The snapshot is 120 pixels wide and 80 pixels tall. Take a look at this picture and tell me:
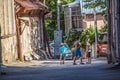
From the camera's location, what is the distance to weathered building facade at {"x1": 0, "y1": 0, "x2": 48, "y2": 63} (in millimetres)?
31875

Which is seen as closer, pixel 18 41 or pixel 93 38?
pixel 18 41

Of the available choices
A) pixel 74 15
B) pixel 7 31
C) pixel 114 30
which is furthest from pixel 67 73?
pixel 74 15

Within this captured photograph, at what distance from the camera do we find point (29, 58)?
3709 centimetres

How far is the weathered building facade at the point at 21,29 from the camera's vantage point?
31875mm

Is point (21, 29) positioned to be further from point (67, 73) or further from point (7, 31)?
point (67, 73)

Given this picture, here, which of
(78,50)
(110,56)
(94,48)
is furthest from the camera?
(94,48)

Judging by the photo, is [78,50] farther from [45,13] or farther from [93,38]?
[93,38]

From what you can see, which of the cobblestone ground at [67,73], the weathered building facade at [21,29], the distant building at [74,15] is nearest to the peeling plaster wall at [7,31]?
the weathered building facade at [21,29]

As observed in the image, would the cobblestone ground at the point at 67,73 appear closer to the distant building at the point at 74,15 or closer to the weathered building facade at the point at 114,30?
the weathered building facade at the point at 114,30

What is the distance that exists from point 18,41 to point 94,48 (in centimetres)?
1205

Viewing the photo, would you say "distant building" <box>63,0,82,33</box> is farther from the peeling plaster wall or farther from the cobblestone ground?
the cobblestone ground

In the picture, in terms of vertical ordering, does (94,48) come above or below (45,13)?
below

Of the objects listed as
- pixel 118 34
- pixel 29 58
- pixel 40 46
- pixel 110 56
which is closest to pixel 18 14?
pixel 29 58

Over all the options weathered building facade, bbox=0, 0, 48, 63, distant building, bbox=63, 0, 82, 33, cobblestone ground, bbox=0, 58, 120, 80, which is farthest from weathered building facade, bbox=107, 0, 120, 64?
distant building, bbox=63, 0, 82, 33
